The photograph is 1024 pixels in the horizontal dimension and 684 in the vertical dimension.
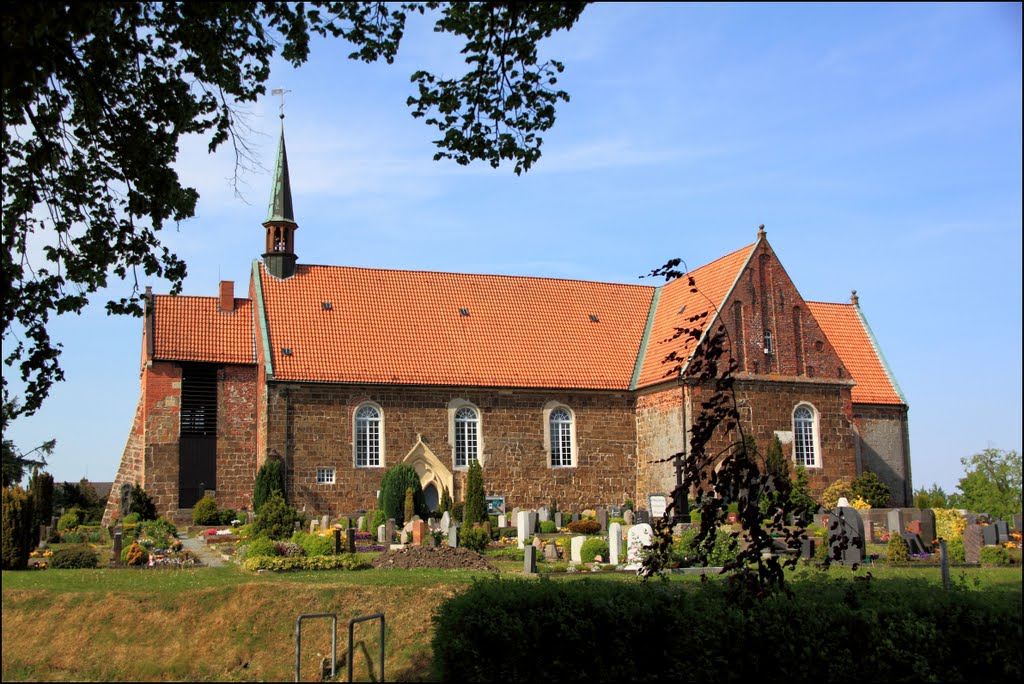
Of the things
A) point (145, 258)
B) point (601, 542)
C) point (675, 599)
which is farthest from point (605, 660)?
point (601, 542)

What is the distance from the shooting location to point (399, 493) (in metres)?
28.6

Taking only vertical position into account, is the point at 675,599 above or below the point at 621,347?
below

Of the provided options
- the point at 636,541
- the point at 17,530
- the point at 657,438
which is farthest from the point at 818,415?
the point at 17,530

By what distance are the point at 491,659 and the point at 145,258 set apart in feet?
17.3

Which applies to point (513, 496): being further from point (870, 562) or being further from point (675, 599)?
point (675, 599)

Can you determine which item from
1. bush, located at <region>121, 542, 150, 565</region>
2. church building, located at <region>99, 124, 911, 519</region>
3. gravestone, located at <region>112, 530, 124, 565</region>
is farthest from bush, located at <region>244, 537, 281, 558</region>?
church building, located at <region>99, 124, 911, 519</region>

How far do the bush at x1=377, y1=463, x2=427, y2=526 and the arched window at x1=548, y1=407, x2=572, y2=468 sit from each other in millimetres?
5007

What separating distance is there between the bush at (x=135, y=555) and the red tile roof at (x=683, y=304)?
54.0ft

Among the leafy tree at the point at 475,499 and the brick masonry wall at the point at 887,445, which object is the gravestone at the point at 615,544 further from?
the brick masonry wall at the point at 887,445

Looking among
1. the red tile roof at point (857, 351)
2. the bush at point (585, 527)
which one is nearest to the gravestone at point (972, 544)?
the bush at point (585, 527)

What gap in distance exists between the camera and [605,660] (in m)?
9.41

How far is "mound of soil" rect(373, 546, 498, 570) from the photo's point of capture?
1914cm

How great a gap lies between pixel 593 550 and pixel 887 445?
1976cm

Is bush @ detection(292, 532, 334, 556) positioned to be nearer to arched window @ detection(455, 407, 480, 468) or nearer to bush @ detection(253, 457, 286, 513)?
bush @ detection(253, 457, 286, 513)
